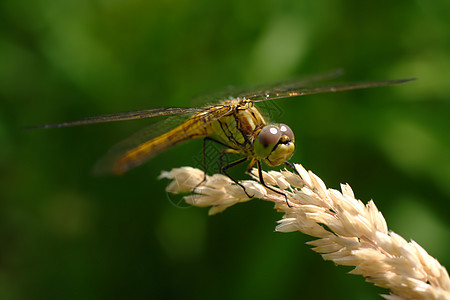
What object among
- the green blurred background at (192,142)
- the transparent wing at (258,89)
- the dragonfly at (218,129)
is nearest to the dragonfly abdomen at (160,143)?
the dragonfly at (218,129)

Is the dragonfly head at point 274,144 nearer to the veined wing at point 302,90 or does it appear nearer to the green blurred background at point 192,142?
the veined wing at point 302,90

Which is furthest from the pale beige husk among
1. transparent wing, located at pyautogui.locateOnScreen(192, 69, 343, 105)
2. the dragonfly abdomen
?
transparent wing, located at pyautogui.locateOnScreen(192, 69, 343, 105)

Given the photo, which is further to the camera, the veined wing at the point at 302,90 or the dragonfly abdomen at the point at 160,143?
the dragonfly abdomen at the point at 160,143

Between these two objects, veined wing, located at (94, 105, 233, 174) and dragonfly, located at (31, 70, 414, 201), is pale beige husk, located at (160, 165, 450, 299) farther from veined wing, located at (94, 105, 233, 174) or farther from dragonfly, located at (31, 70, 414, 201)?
veined wing, located at (94, 105, 233, 174)

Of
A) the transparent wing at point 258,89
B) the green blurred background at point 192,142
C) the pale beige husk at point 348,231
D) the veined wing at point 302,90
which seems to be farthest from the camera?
the green blurred background at point 192,142

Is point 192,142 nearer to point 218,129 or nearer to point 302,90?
point 218,129
